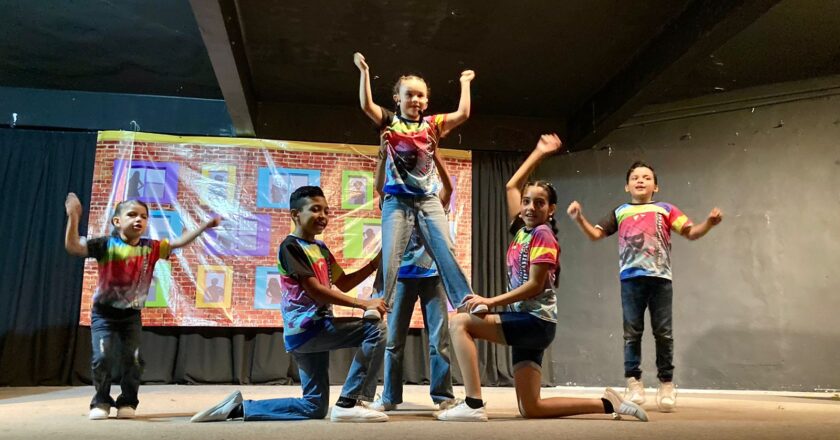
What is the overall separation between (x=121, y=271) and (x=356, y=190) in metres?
2.79

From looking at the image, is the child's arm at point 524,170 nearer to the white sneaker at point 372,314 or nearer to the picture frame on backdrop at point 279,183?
the white sneaker at point 372,314

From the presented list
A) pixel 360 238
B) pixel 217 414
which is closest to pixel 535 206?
pixel 217 414

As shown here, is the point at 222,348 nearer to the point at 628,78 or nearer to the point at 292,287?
the point at 292,287

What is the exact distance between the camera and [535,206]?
8.50 feet

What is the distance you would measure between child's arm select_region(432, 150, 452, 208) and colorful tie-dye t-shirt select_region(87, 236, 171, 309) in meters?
1.37

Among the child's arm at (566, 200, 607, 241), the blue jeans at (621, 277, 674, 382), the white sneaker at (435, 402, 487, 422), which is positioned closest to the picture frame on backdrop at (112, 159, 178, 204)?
the child's arm at (566, 200, 607, 241)

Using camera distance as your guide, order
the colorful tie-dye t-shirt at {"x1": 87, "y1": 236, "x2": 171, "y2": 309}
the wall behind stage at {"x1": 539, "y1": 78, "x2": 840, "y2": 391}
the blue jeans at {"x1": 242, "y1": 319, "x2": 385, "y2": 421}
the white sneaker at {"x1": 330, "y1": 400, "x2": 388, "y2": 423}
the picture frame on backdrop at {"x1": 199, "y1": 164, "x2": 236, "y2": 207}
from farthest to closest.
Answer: the picture frame on backdrop at {"x1": 199, "y1": 164, "x2": 236, "y2": 207} < the wall behind stage at {"x1": 539, "y1": 78, "x2": 840, "y2": 391} < the colorful tie-dye t-shirt at {"x1": 87, "y1": 236, "x2": 171, "y2": 309} < the blue jeans at {"x1": 242, "y1": 319, "x2": 385, "y2": 421} < the white sneaker at {"x1": 330, "y1": 400, "x2": 388, "y2": 423}

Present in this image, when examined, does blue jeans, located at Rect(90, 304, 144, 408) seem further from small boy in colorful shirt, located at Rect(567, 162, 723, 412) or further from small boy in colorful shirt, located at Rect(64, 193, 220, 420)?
small boy in colorful shirt, located at Rect(567, 162, 723, 412)

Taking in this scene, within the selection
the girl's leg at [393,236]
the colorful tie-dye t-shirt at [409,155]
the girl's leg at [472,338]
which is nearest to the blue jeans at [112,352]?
the girl's leg at [393,236]

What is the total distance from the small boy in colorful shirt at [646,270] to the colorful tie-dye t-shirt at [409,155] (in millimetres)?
736

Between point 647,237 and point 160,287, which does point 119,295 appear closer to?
point 160,287

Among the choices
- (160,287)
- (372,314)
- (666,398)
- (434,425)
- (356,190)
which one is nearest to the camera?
(434,425)

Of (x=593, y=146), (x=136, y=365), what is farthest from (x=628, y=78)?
(x=136, y=365)

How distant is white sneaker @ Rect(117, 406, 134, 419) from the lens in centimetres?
264
